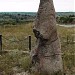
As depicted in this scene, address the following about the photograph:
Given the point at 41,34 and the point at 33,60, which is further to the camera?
the point at 33,60

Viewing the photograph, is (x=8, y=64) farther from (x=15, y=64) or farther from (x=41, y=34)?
(x=41, y=34)

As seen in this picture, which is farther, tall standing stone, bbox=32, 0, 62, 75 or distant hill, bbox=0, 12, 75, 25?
distant hill, bbox=0, 12, 75, 25

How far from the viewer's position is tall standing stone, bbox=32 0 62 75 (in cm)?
931

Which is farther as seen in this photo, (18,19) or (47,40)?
(18,19)

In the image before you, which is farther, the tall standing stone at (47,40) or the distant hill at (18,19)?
Result: the distant hill at (18,19)

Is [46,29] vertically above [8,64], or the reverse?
[46,29]

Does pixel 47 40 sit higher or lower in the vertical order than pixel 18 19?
higher

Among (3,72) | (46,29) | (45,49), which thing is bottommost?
(3,72)

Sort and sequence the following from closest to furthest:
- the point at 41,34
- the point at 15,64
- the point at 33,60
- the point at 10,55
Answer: the point at 41,34
the point at 33,60
the point at 15,64
the point at 10,55

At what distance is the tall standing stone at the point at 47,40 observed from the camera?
30.6 feet

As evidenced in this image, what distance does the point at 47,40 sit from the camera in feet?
30.7

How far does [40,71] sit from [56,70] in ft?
1.66

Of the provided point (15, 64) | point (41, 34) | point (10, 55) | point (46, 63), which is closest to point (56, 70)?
point (46, 63)

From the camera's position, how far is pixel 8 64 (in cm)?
1097
